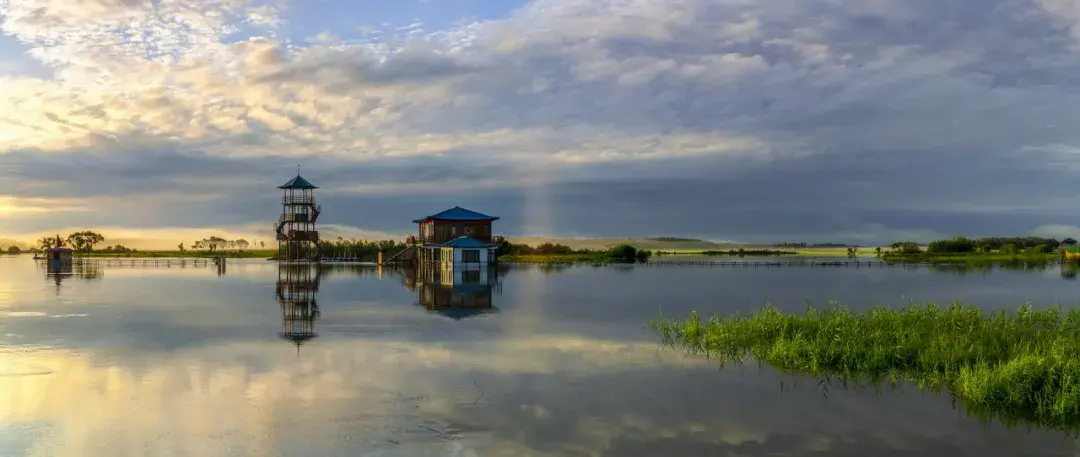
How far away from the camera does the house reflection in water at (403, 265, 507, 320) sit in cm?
3219

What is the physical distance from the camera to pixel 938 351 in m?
17.2

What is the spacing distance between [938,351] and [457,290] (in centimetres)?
2941

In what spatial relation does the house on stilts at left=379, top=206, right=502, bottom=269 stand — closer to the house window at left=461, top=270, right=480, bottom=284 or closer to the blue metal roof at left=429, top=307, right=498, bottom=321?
the house window at left=461, top=270, right=480, bottom=284

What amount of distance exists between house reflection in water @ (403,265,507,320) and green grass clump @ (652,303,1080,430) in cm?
1035

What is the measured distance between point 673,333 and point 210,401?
14.0 meters

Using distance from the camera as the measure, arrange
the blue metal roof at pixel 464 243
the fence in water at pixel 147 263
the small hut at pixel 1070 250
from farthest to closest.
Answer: the small hut at pixel 1070 250 → the fence in water at pixel 147 263 → the blue metal roof at pixel 464 243

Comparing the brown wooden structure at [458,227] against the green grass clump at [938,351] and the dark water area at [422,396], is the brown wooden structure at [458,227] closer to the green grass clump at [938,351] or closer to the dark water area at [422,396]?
the dark water area at [422,396]

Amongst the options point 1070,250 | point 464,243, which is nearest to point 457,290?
point 464,243

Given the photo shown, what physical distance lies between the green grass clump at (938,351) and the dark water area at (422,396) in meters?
0.92

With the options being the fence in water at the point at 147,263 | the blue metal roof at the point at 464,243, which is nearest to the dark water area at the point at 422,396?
the blue metal roof at the point at 464,243

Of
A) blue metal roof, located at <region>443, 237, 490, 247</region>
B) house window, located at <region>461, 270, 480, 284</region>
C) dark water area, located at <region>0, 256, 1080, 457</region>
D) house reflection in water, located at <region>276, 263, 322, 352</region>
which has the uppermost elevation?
blue metal roof, located at <region>443, 237, 490, 247</region>

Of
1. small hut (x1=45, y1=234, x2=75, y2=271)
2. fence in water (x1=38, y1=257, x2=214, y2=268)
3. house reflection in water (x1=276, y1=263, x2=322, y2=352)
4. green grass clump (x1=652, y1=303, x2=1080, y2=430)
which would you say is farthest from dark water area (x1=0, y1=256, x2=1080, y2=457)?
fence in water (x1=38, y1=257, x2=214, y2=268)

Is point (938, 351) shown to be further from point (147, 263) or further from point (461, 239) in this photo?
point (147, 263)

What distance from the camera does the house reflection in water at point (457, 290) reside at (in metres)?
32.2
